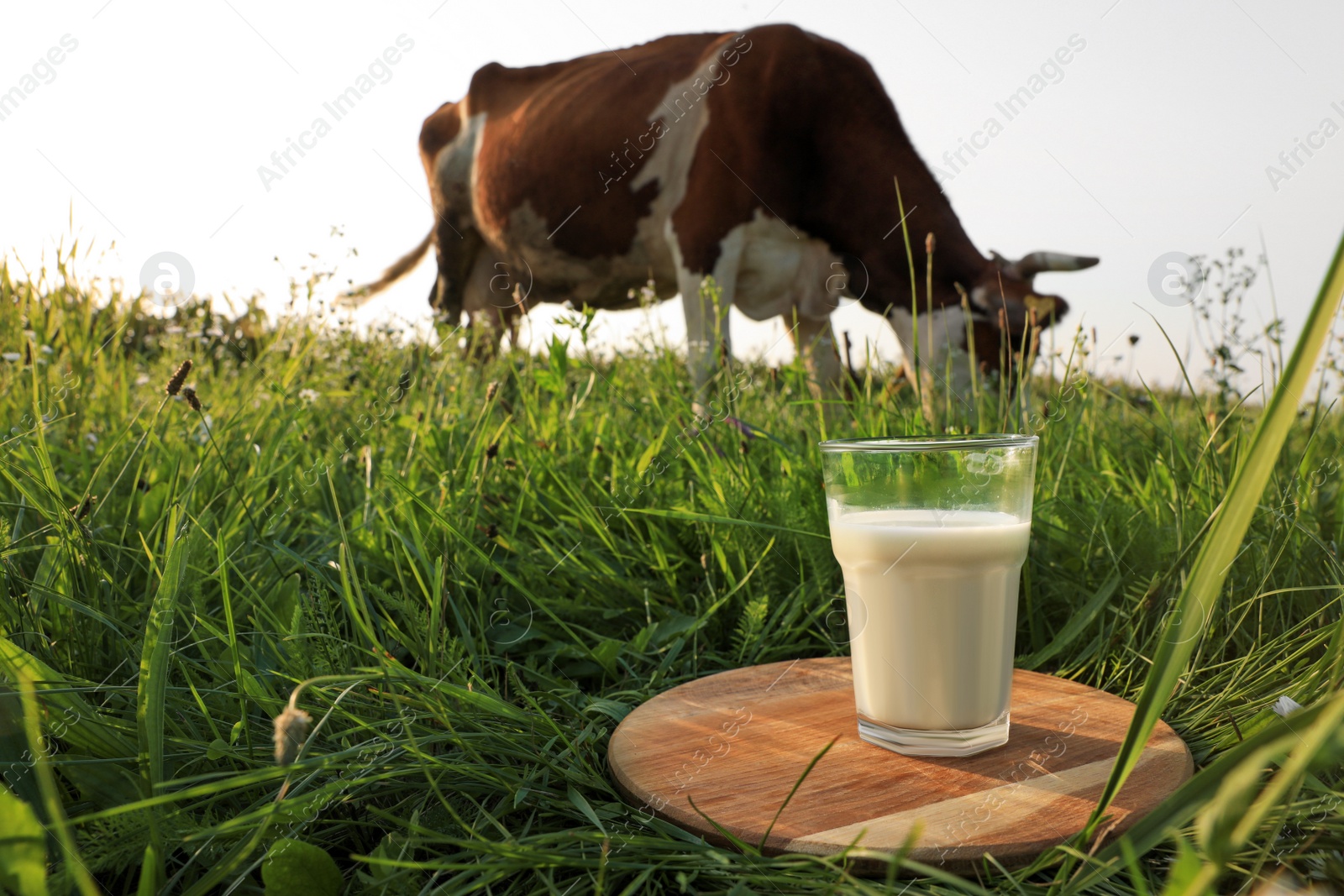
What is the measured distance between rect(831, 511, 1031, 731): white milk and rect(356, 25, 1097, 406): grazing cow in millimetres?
3106

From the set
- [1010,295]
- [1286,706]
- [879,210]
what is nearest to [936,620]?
[1286,706]

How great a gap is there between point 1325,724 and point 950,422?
1.82m

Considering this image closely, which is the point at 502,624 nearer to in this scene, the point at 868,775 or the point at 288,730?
the point at 868,775

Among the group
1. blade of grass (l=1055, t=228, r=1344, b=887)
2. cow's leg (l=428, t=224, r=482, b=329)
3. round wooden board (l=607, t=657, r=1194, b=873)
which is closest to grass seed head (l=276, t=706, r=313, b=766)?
round wooden board (l=607, t=657, r=1194, b=873)

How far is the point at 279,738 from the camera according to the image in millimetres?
645

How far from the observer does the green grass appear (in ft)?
3.04

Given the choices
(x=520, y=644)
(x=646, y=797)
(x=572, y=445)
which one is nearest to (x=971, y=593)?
(x=646, y=797)

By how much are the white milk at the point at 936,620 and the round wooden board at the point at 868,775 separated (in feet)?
0.23

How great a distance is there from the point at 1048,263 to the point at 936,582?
392 cm

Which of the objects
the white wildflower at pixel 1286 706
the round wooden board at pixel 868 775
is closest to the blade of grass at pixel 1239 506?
the round wooden board at pixel 868 775

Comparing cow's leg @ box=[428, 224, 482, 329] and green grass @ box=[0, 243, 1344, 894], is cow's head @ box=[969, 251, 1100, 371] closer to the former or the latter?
green grass @ box=[0, 243, 1344, 894]

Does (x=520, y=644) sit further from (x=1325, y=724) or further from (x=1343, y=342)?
(x=1343, y=342)

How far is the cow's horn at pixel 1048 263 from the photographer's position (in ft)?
14.9

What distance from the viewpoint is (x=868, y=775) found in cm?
108
